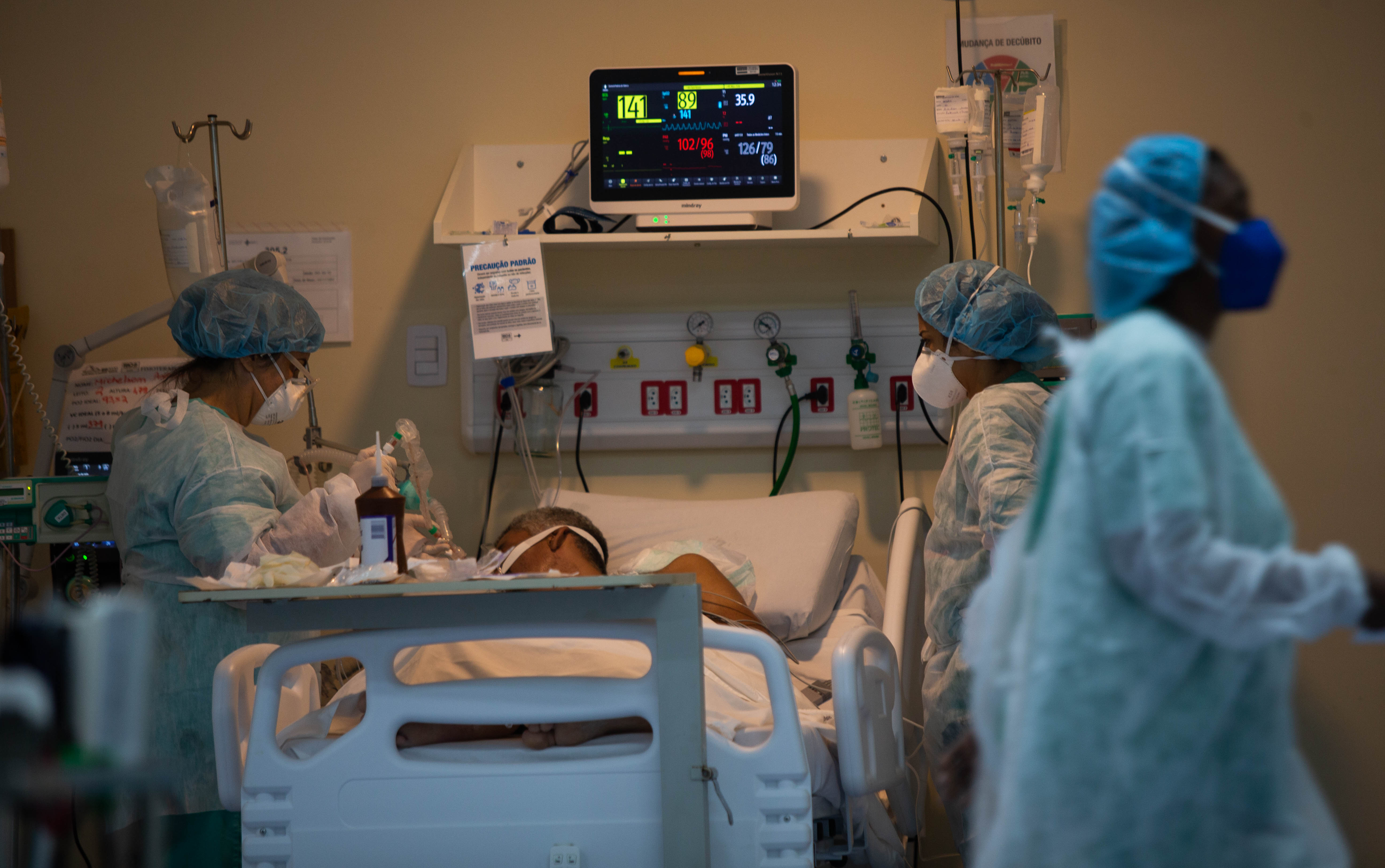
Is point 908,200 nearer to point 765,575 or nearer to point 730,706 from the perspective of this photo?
point 765,575

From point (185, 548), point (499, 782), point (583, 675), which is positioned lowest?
point (499, 782)

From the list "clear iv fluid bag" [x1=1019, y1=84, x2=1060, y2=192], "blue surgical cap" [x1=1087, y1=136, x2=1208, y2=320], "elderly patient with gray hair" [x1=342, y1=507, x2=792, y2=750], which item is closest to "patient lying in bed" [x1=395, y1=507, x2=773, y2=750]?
"elderly patient with gray hair" [x1=342, y1=507, x2=792, y2=750]

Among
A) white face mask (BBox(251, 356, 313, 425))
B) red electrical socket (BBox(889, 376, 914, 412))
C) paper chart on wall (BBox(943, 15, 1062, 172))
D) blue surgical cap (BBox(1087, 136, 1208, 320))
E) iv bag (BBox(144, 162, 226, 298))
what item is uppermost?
paper chart on wall (BBox(943, 15, 1062, 172))

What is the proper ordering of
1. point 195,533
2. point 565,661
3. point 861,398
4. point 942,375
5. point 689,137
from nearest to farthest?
point 565,661 < point 195,533 < point 942,375 < point 689,137 < point 861,398

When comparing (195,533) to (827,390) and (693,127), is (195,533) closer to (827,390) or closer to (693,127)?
(693,127)

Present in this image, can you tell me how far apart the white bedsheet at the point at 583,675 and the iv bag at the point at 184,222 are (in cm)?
105

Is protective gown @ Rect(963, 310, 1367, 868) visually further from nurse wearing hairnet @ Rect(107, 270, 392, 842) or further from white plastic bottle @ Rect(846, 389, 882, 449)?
white plastic bottle @ Rect(846, 389, 882, 449)

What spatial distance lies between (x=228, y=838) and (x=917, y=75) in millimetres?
2300

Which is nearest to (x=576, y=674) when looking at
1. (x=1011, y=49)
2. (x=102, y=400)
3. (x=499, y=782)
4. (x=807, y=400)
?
(x=499, y=782)

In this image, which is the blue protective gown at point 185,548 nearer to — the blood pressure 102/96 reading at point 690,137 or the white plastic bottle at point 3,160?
the white plastic bottle at point 3,160

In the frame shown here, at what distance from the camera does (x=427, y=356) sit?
117 inches

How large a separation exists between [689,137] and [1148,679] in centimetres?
198

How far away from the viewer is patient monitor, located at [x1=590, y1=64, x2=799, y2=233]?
8.64 ft

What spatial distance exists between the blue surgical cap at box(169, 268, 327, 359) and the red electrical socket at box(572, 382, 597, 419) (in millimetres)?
759
